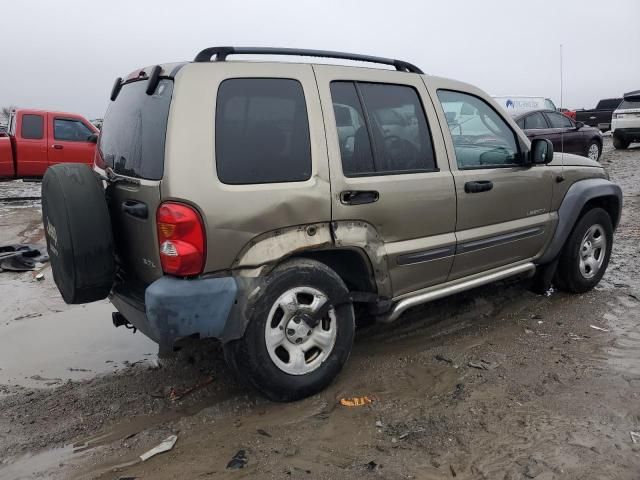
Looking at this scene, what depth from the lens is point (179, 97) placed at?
2.67 meters

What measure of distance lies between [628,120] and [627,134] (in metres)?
0.44

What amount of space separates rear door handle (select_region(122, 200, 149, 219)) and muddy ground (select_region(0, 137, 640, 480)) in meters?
1.15

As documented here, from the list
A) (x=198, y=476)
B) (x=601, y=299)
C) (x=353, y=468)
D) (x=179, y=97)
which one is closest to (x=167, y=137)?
(x=179, y=97)

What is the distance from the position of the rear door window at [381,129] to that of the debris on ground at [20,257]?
479 cm

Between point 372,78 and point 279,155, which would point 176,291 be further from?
point 372,78

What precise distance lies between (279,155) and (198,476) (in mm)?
1625

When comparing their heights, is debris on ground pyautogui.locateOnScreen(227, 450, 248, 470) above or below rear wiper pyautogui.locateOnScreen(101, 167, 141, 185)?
below

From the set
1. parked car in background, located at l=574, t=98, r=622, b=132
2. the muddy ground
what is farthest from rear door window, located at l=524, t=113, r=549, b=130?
parked car in background, located at l=574, t=98, r=622, b=132

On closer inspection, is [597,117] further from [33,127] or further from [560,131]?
[33,127]

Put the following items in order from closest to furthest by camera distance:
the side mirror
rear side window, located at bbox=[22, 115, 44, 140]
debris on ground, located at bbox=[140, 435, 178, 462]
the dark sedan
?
debris on ground, located at bbox=[140, 435, 178, 462]
the side mirror
the dark sedan
rear side window, located at bbox=[22, 115, 44, 140]

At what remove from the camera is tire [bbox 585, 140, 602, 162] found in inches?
534

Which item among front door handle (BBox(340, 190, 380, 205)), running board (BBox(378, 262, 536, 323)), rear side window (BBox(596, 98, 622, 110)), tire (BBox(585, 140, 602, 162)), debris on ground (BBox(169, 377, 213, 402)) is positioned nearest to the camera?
front door handle (BBox(340, 190, 380, 205))

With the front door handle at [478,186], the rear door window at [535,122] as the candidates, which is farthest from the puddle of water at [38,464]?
the rear door window at [535,122]

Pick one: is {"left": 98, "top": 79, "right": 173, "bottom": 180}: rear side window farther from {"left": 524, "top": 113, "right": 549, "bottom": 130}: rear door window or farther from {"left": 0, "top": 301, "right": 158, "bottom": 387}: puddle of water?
{"left": 524, "top": 113, "right": 549, "bottom": 130}: rear door window
